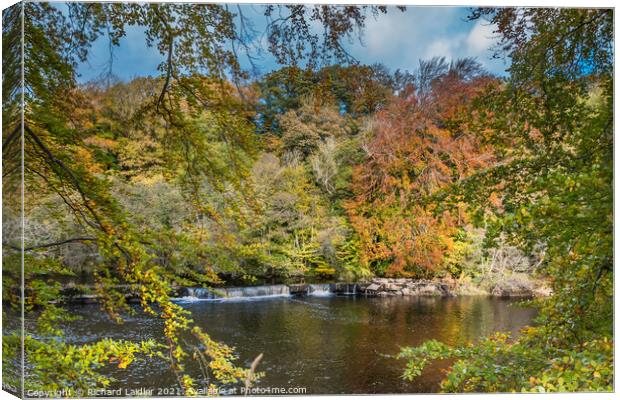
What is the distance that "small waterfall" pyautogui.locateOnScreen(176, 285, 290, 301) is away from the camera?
10.4 ft

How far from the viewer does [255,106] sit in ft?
10.1

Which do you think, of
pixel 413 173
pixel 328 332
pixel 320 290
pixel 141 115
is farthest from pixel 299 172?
pixel 328 332

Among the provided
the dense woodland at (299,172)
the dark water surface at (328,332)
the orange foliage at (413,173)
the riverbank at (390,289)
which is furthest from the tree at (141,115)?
the orange foliage at (413,173)

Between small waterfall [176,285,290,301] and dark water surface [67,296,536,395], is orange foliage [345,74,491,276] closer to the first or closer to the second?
dark water surface [67,296,536,395]

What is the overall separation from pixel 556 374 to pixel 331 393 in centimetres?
132

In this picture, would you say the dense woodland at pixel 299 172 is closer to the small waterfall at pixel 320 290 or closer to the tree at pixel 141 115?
the tree at pixel 141 115

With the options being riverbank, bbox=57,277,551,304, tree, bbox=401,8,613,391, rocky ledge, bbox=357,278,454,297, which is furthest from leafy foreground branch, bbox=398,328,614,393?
rocky ledge, bbox=357,278,454,297

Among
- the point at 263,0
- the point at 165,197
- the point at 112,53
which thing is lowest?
the point at 165,197

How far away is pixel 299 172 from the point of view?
10.8 feet

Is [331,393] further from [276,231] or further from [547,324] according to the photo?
[547,324]

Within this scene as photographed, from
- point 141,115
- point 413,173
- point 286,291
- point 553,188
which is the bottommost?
point 286,291

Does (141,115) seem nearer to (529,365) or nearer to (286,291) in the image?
(286,291)

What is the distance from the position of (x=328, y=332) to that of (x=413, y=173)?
1368 mm

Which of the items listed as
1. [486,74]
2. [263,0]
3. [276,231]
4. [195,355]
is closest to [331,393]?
[195,355]
